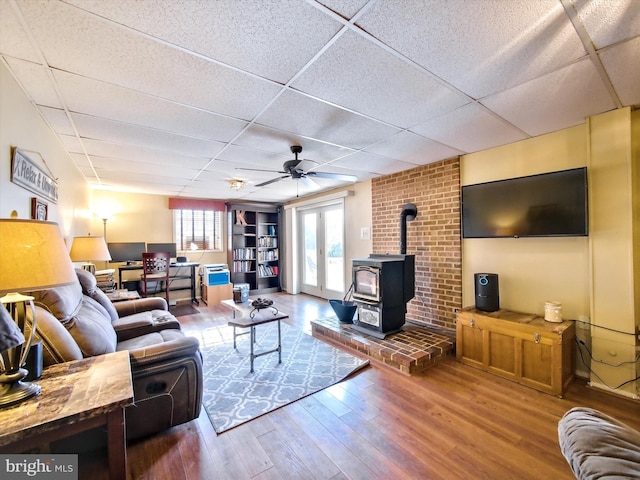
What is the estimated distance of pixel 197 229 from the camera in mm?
6090

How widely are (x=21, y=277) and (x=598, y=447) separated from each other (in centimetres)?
206

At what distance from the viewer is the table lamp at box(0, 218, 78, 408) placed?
3.22ft

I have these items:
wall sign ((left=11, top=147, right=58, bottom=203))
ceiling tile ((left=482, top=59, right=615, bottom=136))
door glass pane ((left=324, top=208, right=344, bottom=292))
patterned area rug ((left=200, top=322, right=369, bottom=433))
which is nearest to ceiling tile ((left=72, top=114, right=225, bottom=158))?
wall sign ((left=11, top=147, right=58, bottom=203))

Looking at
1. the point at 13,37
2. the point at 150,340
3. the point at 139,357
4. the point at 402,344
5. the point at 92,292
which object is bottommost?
the point at 402,344

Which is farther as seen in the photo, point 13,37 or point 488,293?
point 488,293

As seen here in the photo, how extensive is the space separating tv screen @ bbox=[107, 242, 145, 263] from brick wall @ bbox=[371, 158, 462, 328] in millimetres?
4676

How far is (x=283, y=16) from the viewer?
1.22 meters

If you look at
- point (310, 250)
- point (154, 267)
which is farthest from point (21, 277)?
point (310, 250)

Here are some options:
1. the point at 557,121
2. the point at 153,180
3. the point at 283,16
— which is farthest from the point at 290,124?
the point at 153,180

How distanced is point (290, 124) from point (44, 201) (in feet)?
7.18

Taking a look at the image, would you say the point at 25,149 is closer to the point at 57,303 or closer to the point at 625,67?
the point at 57,303

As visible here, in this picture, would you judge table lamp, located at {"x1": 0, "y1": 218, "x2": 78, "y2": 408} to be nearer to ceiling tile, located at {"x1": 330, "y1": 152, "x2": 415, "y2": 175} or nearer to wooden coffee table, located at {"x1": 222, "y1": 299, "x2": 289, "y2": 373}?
wooden coffee table, located at {"x1": 222, "y1": 299, "x2": 289, "y2": 373}

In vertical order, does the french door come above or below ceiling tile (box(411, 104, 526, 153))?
below

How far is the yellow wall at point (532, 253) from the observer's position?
2.46 m
